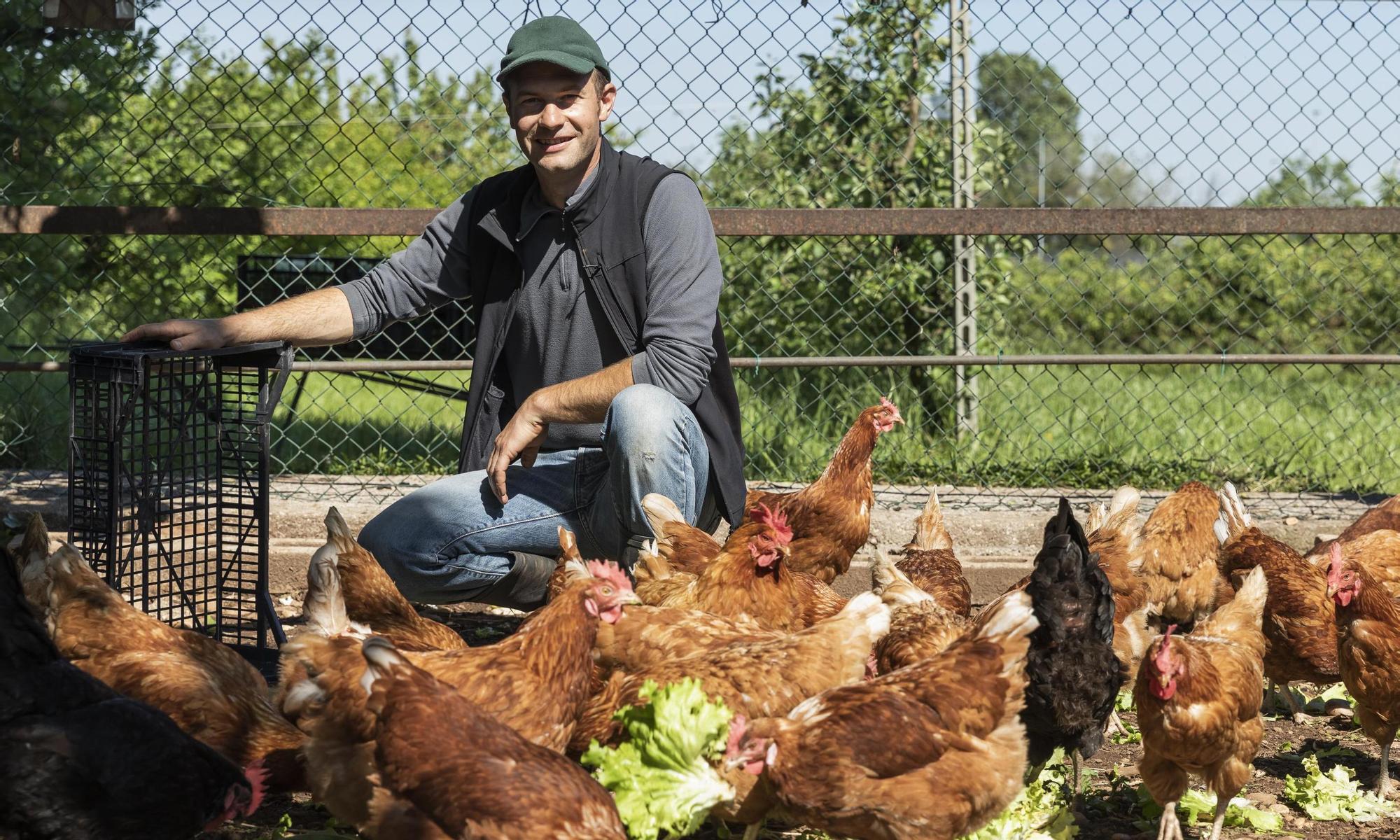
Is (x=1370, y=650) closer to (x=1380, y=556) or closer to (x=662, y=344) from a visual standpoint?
(x=1380, y=556)

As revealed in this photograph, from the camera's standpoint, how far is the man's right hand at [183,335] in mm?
3404

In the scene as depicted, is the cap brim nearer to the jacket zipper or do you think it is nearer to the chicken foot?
the jacket zipper

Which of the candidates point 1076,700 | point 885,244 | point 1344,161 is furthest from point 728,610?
point 1344,161

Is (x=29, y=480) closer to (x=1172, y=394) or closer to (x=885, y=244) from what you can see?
(x=885, y=244)

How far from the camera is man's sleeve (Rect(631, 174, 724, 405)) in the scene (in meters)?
3.71

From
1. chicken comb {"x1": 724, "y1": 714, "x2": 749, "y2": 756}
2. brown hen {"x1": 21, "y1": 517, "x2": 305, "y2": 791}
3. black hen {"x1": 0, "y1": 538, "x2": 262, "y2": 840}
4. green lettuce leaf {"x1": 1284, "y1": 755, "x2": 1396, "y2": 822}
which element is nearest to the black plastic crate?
brown hen {"x1": 21, "y1": 517, "x2": 305, "y2": 791}

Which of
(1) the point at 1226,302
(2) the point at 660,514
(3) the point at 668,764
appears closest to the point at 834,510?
(2) the point at 660,514

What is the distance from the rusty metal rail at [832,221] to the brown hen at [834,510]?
87cm

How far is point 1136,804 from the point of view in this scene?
11.3 feet

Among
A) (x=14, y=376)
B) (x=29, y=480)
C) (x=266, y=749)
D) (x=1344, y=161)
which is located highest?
(x=1344, y=161)

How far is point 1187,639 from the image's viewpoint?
341 cm

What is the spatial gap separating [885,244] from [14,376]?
467cm

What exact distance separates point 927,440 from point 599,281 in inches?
108

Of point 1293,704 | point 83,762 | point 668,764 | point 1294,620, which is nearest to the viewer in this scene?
point 83,762
